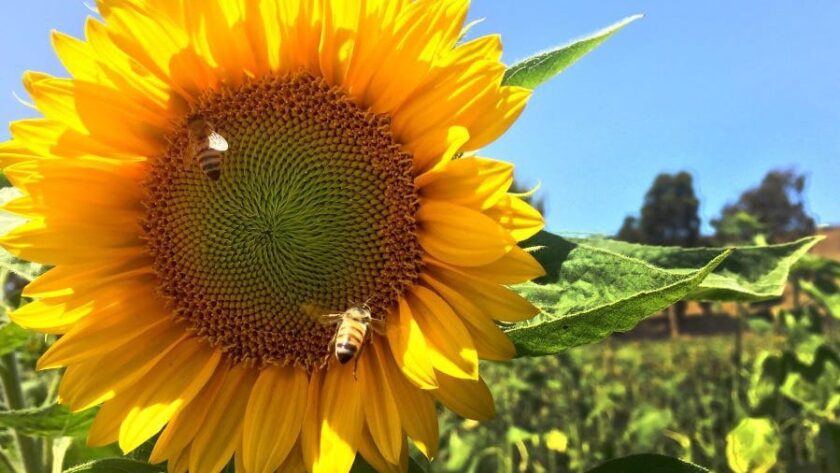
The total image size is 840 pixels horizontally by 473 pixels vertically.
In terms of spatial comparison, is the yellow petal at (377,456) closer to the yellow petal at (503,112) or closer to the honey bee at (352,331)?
the honey bee at (352,331)

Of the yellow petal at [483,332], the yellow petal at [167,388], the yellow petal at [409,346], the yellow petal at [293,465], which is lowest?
the yellow petal at [293,465]

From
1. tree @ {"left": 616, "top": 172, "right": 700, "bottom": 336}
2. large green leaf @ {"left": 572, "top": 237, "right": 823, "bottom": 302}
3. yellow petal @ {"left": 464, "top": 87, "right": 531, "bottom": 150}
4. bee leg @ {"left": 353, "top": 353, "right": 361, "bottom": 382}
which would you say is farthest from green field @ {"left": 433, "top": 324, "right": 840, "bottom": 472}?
tree @ {"left": 616, "top": 172, "right": 700, "bottom": 336}

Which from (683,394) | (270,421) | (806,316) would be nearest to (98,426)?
(270,421)

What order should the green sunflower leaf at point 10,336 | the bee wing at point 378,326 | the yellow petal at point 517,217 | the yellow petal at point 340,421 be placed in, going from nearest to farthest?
the yellow petal at point 517,217 < the yellow petal at point 340,421 < the bee wing at point 378,326 < the green sunflower leaf at point 10,336

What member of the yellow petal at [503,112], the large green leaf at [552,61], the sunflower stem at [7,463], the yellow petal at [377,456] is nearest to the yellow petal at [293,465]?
the yellow petal at [377,456]

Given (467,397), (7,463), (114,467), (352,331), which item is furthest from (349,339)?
(7,463)

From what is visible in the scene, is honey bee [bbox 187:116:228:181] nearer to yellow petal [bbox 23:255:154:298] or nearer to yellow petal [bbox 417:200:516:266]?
yellow petal [bbox 23:255:154:298]
